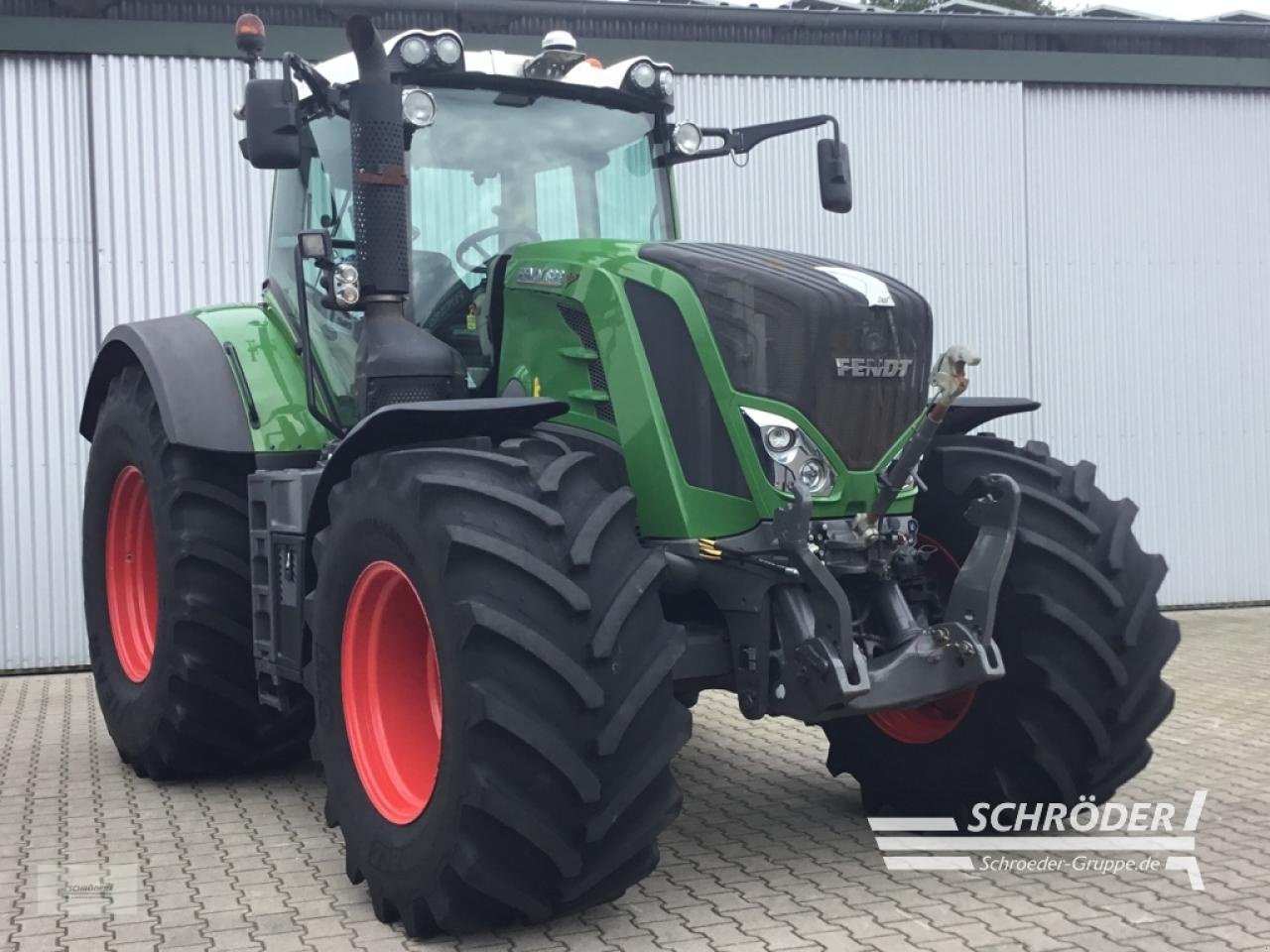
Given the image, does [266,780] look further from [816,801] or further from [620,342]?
[620,342]

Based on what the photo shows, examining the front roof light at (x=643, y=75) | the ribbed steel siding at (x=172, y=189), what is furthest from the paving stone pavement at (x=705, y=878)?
the ribbed steel siding at (x=172, y=189)

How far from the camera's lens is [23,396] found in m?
9.66

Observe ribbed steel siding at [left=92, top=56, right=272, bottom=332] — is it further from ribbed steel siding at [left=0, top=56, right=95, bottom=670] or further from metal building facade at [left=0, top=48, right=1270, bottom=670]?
ribbed steel siding at [left=0, top=56, right=95, bottom=670]

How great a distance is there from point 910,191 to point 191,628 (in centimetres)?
721

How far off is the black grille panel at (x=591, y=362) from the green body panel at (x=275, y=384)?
5.12 ft

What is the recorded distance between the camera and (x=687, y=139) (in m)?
5.80

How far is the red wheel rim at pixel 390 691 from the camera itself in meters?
4.61

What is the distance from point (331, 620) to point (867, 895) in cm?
188

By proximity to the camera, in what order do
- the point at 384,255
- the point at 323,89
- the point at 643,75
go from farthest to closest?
the point at 643,75 < the point at 323,89 < the point at 384,255

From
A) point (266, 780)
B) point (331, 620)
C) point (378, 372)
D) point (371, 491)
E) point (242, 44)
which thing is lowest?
point (266, 780)

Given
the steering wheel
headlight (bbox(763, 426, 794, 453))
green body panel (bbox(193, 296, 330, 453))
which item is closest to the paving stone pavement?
headlight (bbox(763, 426, 794, 453))

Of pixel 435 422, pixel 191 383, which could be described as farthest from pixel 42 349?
pixel 435 422

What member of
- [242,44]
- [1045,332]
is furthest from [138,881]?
[1045,332]

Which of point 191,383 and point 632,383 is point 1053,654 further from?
point 191,383
